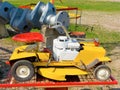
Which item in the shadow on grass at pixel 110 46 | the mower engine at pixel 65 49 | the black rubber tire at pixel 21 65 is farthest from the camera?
the shadow on grass at pixel 110 46

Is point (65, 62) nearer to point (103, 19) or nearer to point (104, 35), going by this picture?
point (104, 35)

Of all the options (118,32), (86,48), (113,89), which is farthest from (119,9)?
(86,48)

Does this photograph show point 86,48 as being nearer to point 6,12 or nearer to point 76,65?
point 76,65

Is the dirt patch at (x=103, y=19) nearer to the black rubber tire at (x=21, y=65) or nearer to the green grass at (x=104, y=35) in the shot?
the green grass at (x=104, y=35)

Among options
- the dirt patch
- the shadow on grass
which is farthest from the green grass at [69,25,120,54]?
the dirt patch

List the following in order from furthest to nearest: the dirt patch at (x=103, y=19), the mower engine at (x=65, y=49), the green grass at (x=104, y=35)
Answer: the dirt patch at (x=103, y=19) → the green grass at (x=104, y=35) → the mower engine at (x=65, y=49)

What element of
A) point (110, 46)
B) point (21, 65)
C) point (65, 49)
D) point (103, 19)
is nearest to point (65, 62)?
point (65, 49)

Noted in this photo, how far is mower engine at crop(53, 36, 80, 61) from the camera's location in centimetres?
428

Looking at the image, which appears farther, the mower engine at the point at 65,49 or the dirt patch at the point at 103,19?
the dirt patch at the point at 103,19

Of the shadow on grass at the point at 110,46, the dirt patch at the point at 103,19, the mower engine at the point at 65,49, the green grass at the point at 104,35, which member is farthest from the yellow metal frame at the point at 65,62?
the dirt patch at the point at 103,19

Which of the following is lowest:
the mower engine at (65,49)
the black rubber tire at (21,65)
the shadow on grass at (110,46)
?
the black rubber tire at (21,65)

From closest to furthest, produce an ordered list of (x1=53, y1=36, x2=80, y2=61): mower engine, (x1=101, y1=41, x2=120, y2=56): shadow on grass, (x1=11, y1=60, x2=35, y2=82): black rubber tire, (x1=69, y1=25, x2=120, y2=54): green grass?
1. (x1=11, y1=60, x2=35, y2=82): black rubber tire
2. (x1=53, y1=36, x2=80, y2=61): mower engine
3. (x1=101, y1=41, x2=120, y2=56): shadow on grass
4. (x1=69, y1=25, x2=120, y2=54): green grass

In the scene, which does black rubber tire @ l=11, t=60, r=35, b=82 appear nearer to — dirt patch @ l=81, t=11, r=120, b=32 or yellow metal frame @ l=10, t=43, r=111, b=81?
yellow metal frame @ l=10, t=43, r=111, b=81

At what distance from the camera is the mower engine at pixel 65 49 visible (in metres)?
4.28
